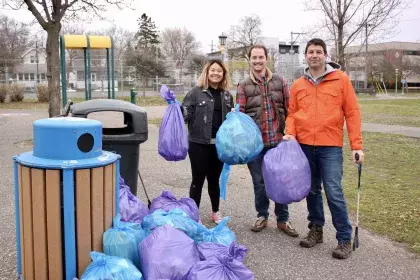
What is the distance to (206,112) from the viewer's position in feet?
12.9

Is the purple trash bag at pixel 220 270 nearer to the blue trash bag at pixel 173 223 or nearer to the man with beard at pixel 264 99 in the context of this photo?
the blue trash bag at pixel 173 223

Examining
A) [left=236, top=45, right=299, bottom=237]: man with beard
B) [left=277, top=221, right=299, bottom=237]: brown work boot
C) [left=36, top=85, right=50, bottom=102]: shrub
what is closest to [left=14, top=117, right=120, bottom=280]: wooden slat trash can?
[left=236, top=45, right=299, bottom=237]: man with beard

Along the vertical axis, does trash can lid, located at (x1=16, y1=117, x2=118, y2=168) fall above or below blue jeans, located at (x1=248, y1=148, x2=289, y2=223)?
above

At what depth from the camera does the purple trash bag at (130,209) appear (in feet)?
11.0

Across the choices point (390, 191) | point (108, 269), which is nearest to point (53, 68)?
point (390, 191)

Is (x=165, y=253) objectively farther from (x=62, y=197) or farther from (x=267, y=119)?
(x=267, y=119)

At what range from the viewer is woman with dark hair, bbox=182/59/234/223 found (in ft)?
12.9

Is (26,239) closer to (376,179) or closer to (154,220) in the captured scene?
(154,220)

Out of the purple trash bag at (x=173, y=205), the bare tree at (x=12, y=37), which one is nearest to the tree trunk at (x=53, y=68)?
the purple trash bag at (x=173, y=205)

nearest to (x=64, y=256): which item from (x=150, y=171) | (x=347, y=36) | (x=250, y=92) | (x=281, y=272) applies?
(x=281, y=272)

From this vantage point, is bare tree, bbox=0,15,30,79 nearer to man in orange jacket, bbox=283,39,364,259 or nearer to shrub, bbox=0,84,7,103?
shrub, bbox=0,84,7,103

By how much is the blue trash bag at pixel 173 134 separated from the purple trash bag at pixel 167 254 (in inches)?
38.4

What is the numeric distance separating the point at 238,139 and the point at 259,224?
99 cm

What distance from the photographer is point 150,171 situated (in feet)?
22.5
